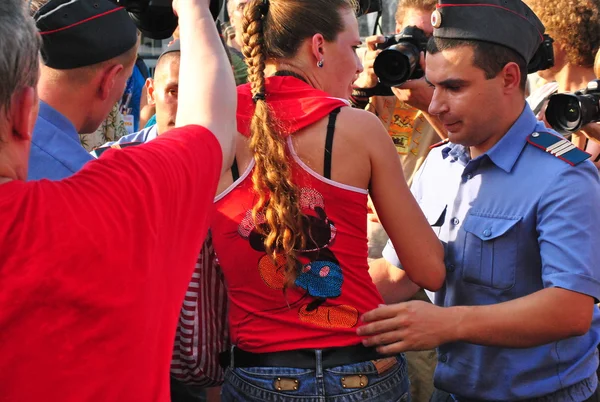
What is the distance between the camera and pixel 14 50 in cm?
126

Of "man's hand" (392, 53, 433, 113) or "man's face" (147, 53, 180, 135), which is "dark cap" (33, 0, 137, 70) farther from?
"man's hand" (392, 53, 433, 113)

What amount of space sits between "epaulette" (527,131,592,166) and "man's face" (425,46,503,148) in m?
0.13

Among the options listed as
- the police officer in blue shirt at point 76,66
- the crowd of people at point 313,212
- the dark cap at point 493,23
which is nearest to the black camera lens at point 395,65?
the crowd of people at point 313,212

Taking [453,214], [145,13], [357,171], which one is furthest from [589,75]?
[145,13]

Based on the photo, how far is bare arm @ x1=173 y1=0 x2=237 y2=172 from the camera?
1.55 metres

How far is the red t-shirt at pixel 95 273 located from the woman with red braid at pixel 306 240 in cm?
70

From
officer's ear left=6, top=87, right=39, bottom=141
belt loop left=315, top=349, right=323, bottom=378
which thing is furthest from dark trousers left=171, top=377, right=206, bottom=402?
officer's ear left=6, top=87, right=39, bottom=141

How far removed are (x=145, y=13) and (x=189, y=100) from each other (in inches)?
23.9

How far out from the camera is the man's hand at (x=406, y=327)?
2148mm

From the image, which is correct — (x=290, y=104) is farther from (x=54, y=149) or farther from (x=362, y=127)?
(x=54, y=149)

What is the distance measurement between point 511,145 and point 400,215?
1.60 ft

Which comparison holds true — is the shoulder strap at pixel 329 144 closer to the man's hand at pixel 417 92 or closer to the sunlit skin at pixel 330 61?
the sunlit skin at pixel 330 61

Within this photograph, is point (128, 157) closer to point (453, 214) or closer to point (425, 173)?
point (453, 214)

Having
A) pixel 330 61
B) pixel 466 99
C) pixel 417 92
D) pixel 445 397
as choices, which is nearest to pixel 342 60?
pixel 330 61
